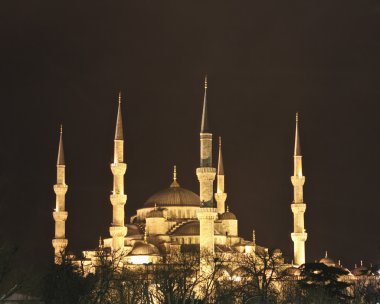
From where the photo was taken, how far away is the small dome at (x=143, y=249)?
226ft

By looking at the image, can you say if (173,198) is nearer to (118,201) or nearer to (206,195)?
(118,201)

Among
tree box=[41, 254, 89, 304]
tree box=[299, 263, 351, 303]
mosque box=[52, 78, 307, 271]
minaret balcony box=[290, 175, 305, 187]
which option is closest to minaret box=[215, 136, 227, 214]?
mosque box=[52, 78, 307, 271]

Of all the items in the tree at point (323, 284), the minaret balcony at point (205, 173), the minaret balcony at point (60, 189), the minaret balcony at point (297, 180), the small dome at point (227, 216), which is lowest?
the tree at point (323, 284)

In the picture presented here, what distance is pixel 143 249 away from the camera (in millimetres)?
69188

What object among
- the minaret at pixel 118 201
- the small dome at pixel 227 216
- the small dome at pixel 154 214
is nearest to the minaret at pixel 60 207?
the minaret at pixel 118 201

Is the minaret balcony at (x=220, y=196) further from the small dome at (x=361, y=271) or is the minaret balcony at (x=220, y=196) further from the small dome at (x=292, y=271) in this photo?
the small dome at (x=361, y=271)

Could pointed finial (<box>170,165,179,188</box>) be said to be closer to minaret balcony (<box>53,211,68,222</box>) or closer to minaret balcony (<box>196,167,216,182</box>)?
minaret balcony (<box>53,211,68,222</box>)

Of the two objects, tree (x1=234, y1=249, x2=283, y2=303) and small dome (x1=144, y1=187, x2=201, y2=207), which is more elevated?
small dome (x1=144, y1=187, x2=201, y2=207)

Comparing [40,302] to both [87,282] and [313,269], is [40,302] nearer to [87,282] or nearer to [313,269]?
[87,282]

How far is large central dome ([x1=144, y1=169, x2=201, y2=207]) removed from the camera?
76688 mm

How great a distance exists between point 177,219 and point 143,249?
303 inches

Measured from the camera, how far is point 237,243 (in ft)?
245

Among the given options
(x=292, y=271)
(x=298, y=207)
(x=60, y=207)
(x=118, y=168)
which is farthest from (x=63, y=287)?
(x=298, y=207)

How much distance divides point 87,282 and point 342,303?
545 inches
